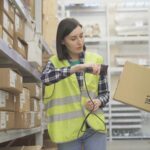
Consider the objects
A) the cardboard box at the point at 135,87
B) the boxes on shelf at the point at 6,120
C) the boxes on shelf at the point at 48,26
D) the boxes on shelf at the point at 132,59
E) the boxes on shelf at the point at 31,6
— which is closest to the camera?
the boxes on shelf at the point at 6,120

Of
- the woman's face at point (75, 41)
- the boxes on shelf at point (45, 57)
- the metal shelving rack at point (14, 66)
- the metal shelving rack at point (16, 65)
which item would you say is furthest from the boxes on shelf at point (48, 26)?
the woman's face at point (75, 41)

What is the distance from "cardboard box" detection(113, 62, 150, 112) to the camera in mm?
2600

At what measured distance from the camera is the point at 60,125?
1853 mm

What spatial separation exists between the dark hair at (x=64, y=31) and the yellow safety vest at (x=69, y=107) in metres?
0.05

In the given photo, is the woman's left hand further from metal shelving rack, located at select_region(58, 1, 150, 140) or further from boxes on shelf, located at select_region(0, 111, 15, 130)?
metal shelving rack, located at select_region(58, 1, 150, 140)

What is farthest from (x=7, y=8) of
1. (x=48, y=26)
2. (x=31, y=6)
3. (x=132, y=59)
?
(x=132, y=59)

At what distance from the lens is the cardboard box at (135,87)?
260 cm

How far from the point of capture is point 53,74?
183cm

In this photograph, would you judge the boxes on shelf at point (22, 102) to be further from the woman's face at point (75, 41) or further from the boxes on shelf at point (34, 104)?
the woman's face at point (75, 41)

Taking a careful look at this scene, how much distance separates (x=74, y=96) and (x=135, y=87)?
881 mm


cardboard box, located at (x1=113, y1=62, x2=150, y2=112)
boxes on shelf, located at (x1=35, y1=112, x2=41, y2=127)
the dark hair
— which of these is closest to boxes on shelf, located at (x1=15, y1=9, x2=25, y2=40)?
A: the dark hair

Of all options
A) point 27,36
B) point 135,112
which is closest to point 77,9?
point 135,112

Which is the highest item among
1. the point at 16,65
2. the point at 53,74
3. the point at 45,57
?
the point at 45,57

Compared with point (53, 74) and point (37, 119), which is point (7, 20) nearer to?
point (53, 74)
